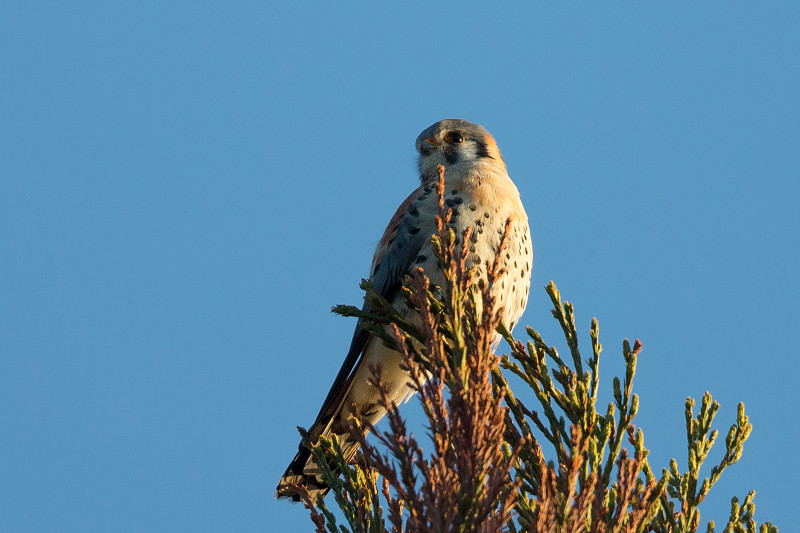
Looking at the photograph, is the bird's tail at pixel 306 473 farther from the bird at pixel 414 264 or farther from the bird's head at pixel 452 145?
the bird's head at pixel 452 145

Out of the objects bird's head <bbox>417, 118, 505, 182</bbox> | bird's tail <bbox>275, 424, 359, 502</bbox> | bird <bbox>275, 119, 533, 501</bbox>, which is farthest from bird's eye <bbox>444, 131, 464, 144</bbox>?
bird's tail <bbox>275, 424, 359, 502</bbox>

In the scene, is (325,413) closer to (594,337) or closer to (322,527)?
(322,527)

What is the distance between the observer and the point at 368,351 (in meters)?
3.74

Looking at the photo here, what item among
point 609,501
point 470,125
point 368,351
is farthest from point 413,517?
point 470,125

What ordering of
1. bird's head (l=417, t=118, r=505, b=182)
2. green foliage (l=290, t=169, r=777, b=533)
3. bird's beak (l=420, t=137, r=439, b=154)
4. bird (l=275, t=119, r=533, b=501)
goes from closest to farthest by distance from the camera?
1. green foliage (l=290, t=169, r=777, b=533)
2. bird (l=275, t=119, r=533, b=501)
3. bird's head (l=417, t=118, r=505, b=182)
4. bird's beak (l=420, t=137, r=439, b=154)

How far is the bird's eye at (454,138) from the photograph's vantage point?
4637 millimetres

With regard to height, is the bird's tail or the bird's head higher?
the bird's head

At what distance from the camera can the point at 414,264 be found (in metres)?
3.63

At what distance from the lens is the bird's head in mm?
4539

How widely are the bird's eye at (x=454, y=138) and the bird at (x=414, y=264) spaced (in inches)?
22.1

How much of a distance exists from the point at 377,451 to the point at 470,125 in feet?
9.85

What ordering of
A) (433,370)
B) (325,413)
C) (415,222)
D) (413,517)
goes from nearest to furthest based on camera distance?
(413,517) < (433,370) < (325,413) < (415,222)

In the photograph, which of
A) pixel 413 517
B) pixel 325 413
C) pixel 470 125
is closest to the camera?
pixel 413 517

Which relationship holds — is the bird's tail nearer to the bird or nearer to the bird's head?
the bird
